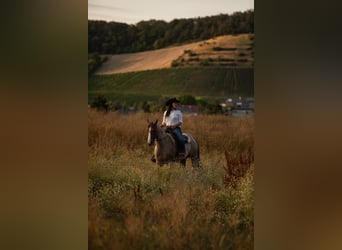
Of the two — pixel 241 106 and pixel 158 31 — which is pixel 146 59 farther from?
pixel 241 106

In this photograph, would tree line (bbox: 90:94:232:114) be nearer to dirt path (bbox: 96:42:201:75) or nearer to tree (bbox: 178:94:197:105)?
tree (bbox: 178:94:197:105)

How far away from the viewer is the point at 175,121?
454cm

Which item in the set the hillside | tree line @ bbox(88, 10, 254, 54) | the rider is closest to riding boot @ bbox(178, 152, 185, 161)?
the rider

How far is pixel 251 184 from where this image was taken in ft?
14.7

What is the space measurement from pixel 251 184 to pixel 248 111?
2.21ft

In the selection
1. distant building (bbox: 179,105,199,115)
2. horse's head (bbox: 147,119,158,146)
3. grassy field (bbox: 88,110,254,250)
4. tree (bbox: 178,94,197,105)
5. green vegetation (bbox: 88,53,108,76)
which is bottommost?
grassy field (bbox: 88,110,254,250)

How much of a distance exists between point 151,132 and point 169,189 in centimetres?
56

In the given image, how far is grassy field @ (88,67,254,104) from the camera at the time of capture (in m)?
4.46

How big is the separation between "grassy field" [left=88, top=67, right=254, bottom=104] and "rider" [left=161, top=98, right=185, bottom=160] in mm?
112

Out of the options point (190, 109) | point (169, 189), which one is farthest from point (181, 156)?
point (190, 109)

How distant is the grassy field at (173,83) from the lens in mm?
4465
